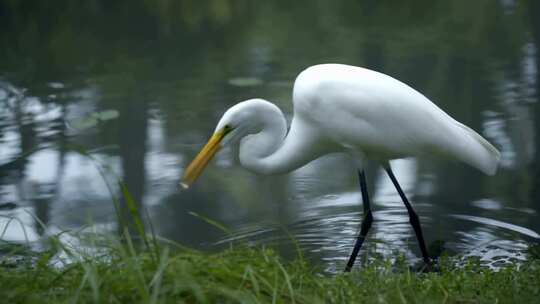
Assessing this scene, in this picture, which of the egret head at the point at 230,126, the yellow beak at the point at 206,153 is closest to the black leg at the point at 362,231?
the egret head at the point at 230,126

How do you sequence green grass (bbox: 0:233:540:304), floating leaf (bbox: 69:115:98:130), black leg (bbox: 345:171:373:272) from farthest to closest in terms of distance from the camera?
floating leaf (bbox: 69:115:98:130) < black leg (bbox: 345:171:373:272) < green grass (bbox: 0:233:540:304)

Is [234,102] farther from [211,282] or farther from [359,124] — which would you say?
[211,282]

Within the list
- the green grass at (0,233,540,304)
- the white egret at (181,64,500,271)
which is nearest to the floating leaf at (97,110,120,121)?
the white egret at (181,64,500,271)

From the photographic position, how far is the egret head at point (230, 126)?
445 centimetres

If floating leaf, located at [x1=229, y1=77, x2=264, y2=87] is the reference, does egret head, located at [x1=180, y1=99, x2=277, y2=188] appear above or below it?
above

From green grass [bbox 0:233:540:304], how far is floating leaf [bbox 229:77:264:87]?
16.4ft

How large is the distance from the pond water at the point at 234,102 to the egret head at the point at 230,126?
470 mm

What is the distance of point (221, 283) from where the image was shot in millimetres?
3004

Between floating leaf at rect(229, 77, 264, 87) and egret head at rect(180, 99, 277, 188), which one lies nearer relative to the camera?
egret head at rect(180, 99, 277, 188)

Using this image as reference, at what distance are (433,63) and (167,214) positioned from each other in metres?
4.17

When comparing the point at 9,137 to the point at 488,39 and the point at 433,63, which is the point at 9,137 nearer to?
the point at 433,63

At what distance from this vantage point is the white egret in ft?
14.5

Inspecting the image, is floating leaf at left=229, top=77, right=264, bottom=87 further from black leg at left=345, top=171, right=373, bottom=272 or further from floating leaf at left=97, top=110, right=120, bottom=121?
black leg at left=345, top=171, right=373, bottom=272

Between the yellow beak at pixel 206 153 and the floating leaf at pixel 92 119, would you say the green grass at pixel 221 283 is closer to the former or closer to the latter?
the yellow beak at pixel 206 153
